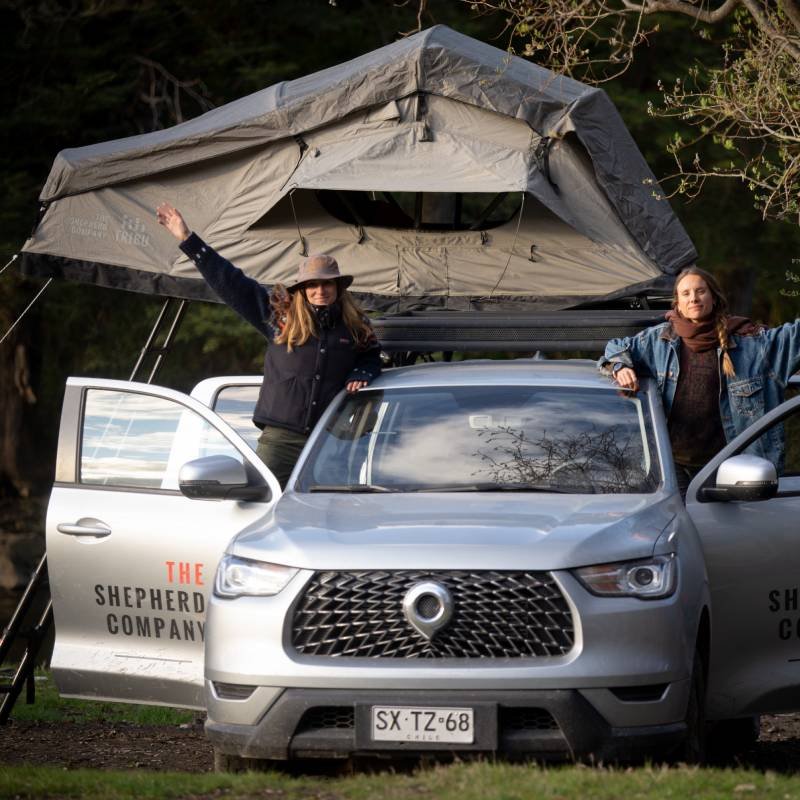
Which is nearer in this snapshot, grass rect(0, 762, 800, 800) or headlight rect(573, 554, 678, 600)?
grass rect(0, 762, 800, 800)

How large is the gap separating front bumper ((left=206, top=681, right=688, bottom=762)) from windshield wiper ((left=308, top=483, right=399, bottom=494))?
3.98 ft

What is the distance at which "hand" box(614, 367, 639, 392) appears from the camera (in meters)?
7.15

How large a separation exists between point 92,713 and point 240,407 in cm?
258

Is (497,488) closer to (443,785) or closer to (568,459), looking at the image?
(568,459)

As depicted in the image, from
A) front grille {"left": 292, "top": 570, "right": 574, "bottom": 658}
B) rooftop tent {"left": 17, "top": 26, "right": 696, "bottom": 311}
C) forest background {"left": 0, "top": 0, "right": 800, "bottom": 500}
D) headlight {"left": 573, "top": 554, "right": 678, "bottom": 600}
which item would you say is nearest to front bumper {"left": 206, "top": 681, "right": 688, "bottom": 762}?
front grille {"left": 292, "top": 570, "right": 574, "bottom": 658}

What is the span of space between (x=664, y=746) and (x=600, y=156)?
19.3 feet

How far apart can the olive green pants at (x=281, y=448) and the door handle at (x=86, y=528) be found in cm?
96

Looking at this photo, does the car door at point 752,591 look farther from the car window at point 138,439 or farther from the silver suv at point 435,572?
the car window at point 138,439

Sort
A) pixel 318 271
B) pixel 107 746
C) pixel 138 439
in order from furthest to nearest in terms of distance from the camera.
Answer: pixel 107 746
pixel 318 271
pixel 138 439

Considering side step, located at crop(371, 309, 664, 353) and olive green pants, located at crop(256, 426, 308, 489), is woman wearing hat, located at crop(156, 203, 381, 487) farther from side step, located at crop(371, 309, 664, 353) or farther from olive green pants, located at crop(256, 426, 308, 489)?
side step, located at crop(371, 309, 664, 353)

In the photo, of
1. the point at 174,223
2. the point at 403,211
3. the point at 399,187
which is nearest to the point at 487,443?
the point at 174,223

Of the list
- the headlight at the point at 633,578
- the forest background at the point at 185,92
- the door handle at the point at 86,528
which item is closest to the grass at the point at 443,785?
the headlight at the point at 633,578

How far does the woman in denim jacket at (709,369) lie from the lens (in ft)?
24.9

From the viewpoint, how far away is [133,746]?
351 inches
